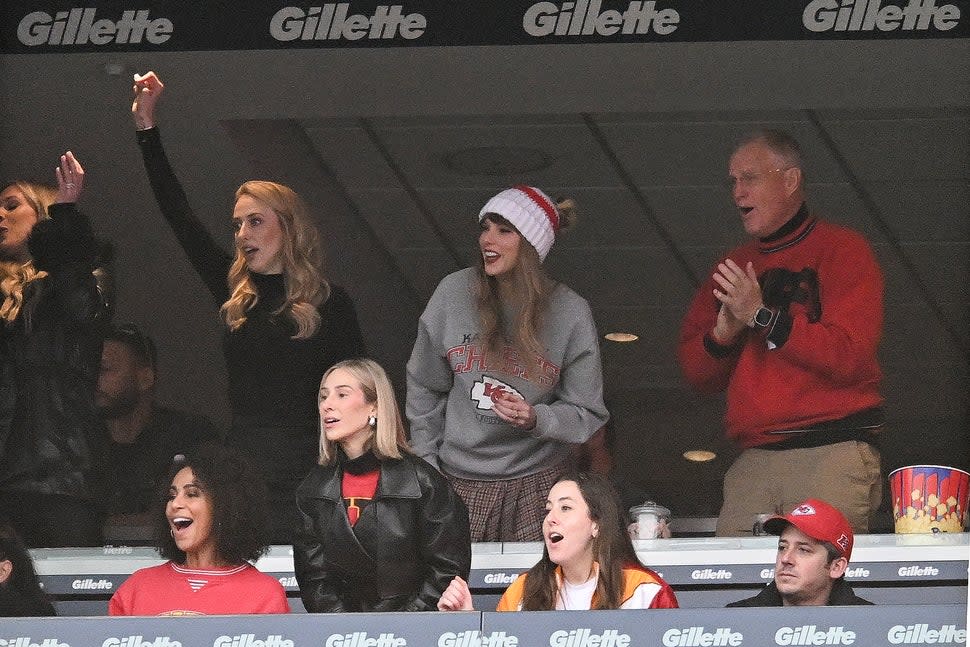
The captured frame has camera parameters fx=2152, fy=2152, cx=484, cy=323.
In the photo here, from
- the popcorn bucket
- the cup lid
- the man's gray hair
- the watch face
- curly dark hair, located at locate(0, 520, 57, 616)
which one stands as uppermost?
the man's gray hair

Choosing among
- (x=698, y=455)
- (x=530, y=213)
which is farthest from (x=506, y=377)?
(x=698, y=455)

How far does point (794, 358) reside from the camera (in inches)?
310

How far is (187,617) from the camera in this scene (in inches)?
256

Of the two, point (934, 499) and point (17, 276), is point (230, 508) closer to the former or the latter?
point (17, 276)

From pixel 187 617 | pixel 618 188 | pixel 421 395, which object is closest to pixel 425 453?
pixel 421 395

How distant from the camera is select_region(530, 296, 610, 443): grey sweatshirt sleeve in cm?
769

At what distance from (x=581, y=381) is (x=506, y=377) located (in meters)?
0.27

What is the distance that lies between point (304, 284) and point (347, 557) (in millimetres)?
1384

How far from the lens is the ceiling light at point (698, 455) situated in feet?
28.5

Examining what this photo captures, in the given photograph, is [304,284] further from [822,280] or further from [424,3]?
[822,280]

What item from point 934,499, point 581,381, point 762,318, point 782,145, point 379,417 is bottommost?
point 379,417

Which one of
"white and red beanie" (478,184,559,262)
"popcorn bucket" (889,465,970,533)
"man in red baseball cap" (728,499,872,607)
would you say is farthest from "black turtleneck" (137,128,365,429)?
"popcorn bucket" (889,465,970,533)

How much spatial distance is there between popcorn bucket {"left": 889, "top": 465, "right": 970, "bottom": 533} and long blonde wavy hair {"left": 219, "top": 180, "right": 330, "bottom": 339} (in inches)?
88.1

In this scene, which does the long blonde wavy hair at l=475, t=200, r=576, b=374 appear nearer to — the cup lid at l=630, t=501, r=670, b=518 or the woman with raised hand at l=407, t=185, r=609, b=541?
the woman with raised hand at l=407, t=185, r=609, b=541
